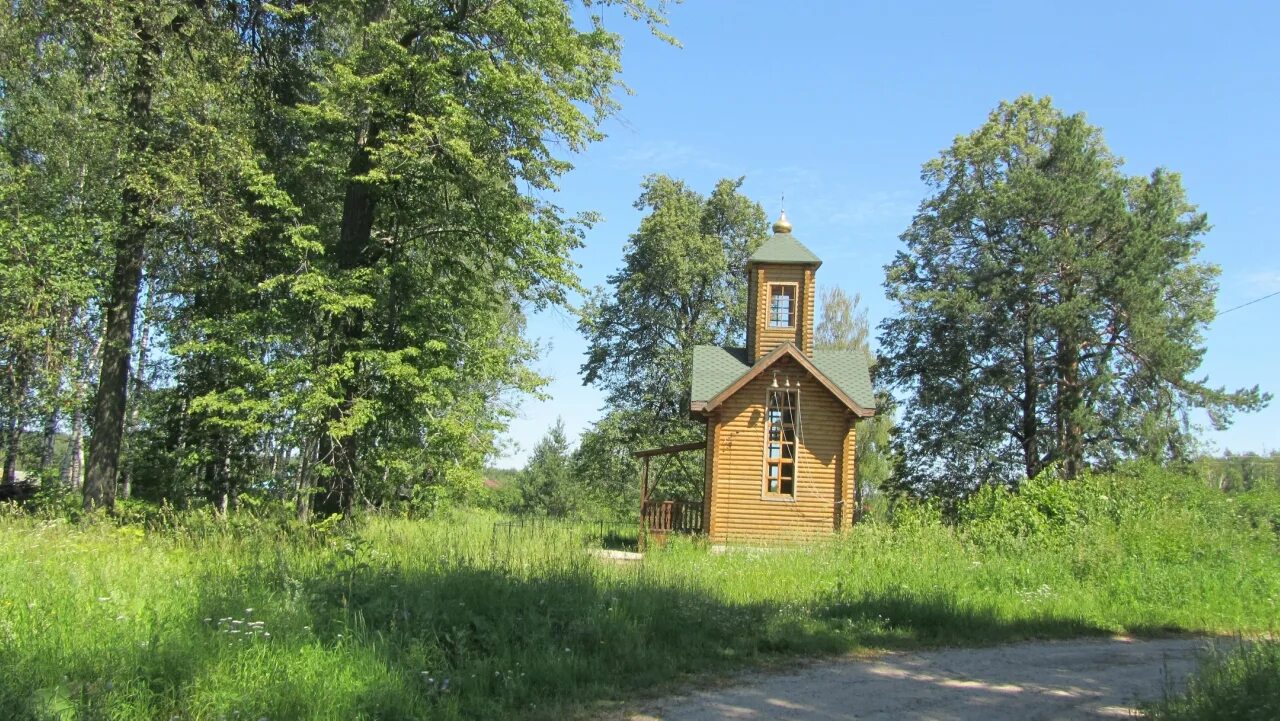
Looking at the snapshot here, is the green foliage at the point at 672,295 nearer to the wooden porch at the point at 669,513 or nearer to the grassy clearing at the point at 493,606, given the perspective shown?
the wooden porch at the point at 669,513

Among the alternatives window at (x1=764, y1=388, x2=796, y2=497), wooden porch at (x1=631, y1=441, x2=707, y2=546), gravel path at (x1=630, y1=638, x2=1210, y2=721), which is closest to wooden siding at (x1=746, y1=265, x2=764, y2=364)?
window at (x1=764, y1=388, x2=796, y2=497)

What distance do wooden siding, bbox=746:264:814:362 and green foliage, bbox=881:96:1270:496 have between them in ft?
27.5

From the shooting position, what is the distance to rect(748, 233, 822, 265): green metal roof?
74.4ft

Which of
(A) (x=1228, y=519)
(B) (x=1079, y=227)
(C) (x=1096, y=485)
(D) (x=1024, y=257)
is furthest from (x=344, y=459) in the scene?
(B) (x=1079, y=227)

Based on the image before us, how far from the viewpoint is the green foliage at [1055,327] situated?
2705 centimetres

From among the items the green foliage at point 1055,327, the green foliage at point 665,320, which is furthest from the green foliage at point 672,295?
the green foliage at point 1055,327

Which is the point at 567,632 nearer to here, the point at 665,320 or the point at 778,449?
the point at 778,449

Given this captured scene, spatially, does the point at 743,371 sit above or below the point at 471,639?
above

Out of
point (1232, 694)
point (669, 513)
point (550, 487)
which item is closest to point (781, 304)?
point (669, 513)

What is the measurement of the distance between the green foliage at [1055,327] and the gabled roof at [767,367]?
7703mm

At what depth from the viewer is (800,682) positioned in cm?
730

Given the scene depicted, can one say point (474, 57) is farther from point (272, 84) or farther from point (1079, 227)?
point (1079, 227)

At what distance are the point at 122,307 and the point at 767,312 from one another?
48.3ft

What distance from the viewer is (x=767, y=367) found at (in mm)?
20922
